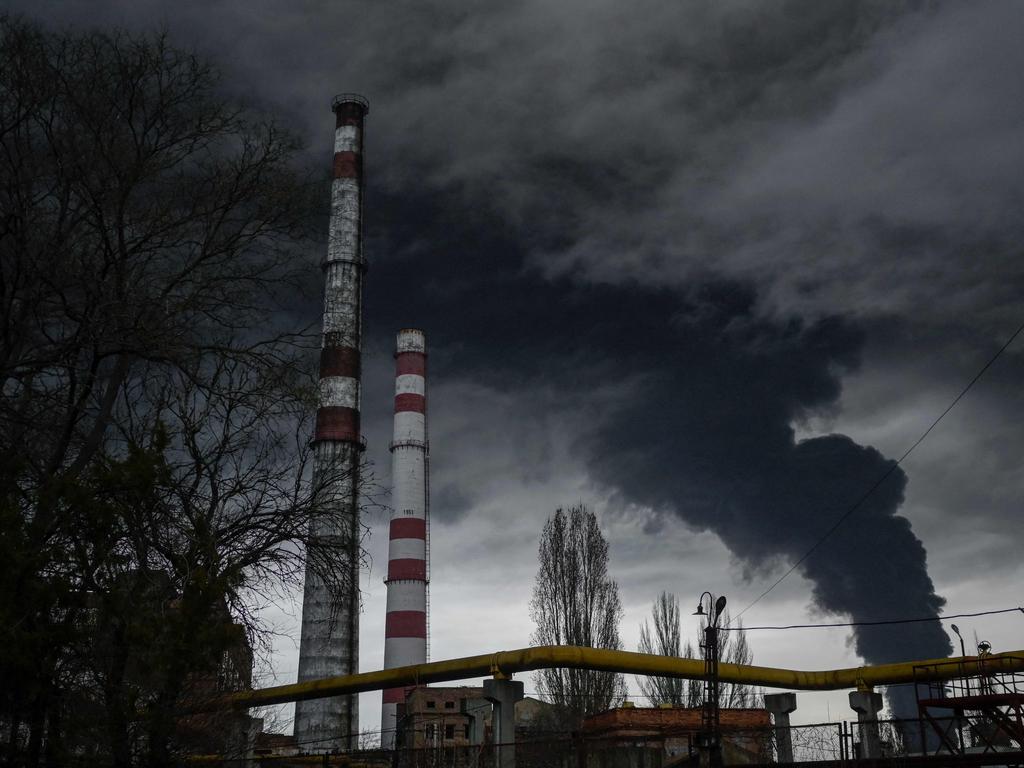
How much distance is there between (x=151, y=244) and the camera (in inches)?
446

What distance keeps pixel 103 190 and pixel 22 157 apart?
0.87 meters

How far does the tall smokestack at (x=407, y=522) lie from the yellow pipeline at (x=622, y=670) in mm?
14692

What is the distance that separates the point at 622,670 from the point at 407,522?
2182cm

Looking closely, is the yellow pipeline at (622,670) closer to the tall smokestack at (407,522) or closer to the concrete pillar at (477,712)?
the concrete pillar at (477,712)

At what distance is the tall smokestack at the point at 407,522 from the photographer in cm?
3772

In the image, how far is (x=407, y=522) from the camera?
1563 inches

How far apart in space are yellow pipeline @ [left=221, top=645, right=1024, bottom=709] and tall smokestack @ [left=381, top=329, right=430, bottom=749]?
48.2 ft

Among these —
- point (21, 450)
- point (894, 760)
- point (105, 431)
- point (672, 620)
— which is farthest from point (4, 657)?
point (672, 620)

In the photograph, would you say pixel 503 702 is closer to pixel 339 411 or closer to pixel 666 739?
pixel 666 739

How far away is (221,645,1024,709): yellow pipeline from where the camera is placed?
17.4 meters

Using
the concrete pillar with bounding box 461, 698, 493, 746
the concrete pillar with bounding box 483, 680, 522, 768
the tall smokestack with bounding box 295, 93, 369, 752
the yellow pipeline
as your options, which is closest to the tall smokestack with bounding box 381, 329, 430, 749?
the tall smokestack with bounding box 295, 93, 369, 752

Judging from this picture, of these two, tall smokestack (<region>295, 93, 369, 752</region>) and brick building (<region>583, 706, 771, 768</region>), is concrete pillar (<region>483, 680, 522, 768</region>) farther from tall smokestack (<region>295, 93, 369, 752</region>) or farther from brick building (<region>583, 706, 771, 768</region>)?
tall smokestack (<region>295, 93, 369, 752</region>)

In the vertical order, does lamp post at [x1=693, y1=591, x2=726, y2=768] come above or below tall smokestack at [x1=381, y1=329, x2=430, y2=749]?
below

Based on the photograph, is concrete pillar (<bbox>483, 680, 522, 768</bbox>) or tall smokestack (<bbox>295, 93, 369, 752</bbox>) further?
tall smokestack (<bbox>295, 93, 369, 752</bbox>)
